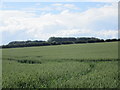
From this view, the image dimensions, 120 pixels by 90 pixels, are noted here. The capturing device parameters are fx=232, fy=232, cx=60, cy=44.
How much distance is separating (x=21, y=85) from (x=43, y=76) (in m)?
1.49

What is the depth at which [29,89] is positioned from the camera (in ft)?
30.4

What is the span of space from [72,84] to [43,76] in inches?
80.2

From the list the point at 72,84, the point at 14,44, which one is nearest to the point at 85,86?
the point at 72,84

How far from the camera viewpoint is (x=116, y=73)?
444 inches

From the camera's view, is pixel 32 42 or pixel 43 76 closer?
pixel 43 76

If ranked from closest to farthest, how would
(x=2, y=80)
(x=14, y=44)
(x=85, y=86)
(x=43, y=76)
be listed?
(x=85, y=86) < (x=2, y=80) < (x=43, y=76) < (x=14, y=44)

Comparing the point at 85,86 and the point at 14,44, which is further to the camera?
the point at 14,44

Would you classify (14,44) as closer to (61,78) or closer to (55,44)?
(55,44)

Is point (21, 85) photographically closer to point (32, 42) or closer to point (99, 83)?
point (99, 83)

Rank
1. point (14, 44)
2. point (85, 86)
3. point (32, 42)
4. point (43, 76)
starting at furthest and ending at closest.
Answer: point (32, 42), point (14, 44), point (43, 76), point (85, 86)

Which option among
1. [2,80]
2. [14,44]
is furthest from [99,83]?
[14,44]

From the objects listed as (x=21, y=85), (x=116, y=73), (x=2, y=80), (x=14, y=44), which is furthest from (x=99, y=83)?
(x=14, y=44)

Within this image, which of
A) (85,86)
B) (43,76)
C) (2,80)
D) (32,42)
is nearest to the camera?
(85,86)

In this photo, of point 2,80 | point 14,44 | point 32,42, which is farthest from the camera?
point 32,42
